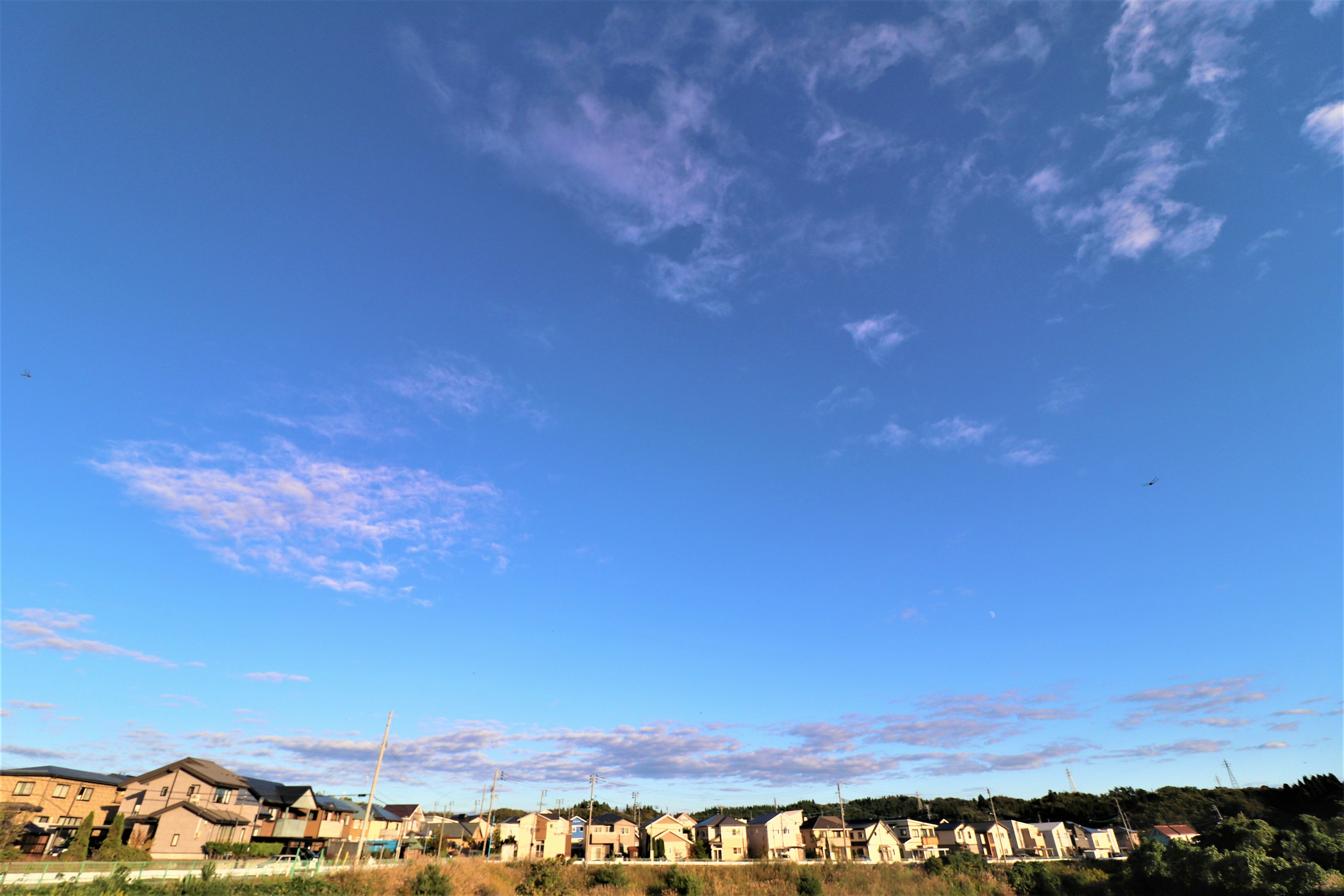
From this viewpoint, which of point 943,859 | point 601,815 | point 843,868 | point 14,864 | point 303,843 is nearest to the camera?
point 14,864

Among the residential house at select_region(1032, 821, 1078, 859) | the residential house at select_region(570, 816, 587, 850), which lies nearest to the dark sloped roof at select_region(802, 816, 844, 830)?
the residential house at select_region(570, 816, 587, 850)

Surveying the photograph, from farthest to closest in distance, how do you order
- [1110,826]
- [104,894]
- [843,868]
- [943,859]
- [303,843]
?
[1110,826], [303,843], [943,859], [843,868], [104,894]

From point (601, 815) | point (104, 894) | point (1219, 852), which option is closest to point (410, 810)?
point (601, 815)

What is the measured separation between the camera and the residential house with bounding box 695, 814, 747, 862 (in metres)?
83.7

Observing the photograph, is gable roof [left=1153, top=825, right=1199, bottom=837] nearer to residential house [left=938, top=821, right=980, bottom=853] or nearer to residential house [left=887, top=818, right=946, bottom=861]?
residential house [left=938, top=821, right=980, bottom=853]

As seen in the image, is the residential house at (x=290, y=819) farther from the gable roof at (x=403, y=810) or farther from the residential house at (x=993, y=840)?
the residential house at (x=993, y=840)

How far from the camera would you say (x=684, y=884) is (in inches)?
1769

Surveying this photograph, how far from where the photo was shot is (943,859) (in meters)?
63.5

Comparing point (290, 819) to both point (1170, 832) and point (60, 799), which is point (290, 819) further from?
point (1170, 832)

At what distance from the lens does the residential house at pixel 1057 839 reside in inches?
3856

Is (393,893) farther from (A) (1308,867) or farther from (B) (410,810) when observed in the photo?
(B) (410,810)

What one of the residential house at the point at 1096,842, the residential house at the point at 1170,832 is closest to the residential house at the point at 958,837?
the residential house at the point at 1096,842

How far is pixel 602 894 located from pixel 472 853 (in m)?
43.3

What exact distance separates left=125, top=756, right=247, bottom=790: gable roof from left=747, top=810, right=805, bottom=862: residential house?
207 feet
